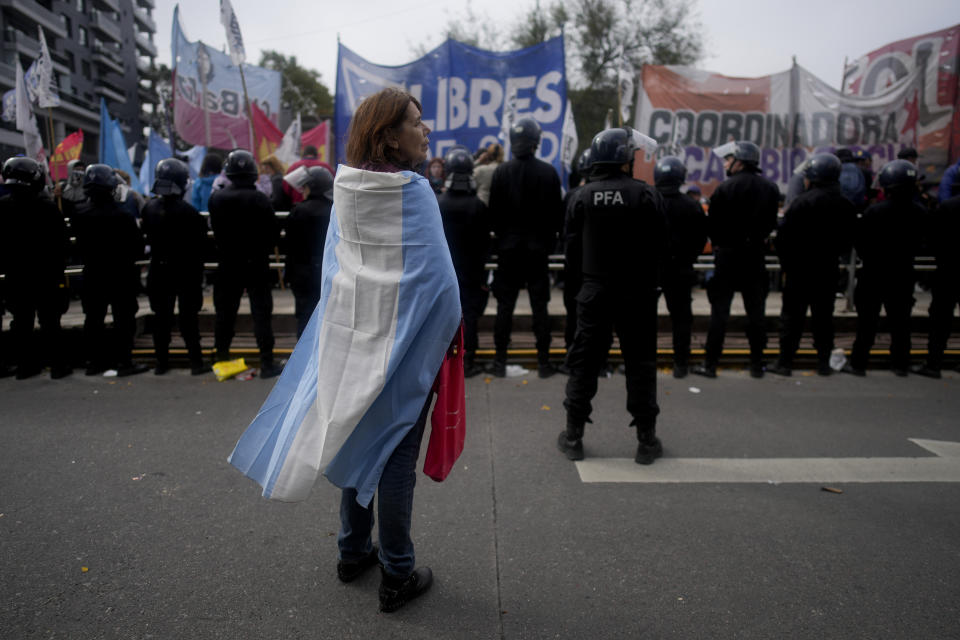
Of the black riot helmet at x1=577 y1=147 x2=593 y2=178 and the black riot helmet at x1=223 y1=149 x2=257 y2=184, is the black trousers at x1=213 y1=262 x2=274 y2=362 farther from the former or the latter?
the black riot helmet at x1=577 y1=147 x2=593 y2=178

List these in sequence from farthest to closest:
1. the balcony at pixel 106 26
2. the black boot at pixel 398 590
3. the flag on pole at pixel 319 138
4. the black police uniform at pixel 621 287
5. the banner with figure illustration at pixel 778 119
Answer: the balcony at pixel 106 26 → the flag on pole at pixel 319 138 → the banner with figure illustration at pixel 778 119 → the black police uniform at pixel 621 287 → the black boot at pixel 398 590

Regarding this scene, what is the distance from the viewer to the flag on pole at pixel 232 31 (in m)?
8.02

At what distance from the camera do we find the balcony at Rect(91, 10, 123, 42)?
52.4m

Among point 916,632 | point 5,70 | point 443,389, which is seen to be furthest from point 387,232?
point 5,70

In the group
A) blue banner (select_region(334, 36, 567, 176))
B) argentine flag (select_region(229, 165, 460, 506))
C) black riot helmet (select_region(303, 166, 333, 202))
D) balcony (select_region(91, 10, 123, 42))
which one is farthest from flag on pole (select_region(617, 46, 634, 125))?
balcony (select_region(91, 10, 123, 42))

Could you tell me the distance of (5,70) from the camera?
29.0 meters

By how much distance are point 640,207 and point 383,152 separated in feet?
6.76

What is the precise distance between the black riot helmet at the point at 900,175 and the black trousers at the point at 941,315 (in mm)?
1045

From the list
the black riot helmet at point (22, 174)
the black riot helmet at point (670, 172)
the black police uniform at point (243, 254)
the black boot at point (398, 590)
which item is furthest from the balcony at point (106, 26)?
the black boot at point (398, 590)

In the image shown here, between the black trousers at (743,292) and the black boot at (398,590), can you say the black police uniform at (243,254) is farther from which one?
the black trousers at (743,292)

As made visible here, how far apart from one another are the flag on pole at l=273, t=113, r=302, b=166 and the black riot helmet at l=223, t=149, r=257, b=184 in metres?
5.04

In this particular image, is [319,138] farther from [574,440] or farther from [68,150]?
[574,440]

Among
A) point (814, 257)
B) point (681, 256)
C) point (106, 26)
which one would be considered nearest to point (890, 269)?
point (814, 257)

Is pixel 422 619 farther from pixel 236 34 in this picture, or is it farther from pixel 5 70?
pixel 5 70
